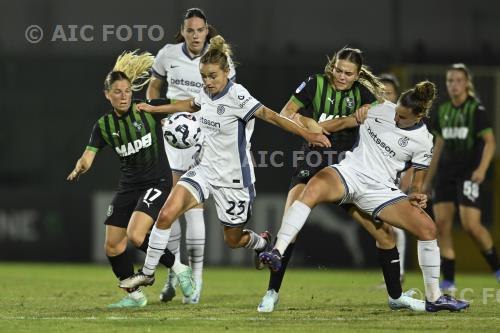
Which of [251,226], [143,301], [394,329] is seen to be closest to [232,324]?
[394,329]

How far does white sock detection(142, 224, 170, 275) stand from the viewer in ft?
26.5

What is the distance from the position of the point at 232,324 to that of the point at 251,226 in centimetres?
804

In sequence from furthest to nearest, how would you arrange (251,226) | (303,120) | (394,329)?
(251,226) < (303,120) < (394,329)

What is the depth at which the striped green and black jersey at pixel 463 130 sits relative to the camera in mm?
Result: 11648

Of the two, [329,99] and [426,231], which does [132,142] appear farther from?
[426,231]

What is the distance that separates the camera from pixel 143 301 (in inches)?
332

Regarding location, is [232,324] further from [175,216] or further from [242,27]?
[242,27]

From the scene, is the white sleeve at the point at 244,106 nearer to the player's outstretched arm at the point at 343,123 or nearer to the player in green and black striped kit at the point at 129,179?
the player's outstretched arm at the point at 343,123

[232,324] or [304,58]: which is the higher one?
[304,58]

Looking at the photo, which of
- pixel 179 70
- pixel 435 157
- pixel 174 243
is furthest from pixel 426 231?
pixel 435 157

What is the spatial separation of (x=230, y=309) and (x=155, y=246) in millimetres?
709

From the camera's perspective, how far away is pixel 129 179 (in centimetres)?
865

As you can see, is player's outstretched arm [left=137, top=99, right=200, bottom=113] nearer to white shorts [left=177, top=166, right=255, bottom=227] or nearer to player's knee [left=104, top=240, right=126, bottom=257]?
white shorts [left=177, top=166, right=255, bottom=227]

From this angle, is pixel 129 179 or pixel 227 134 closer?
pixel 227 134
